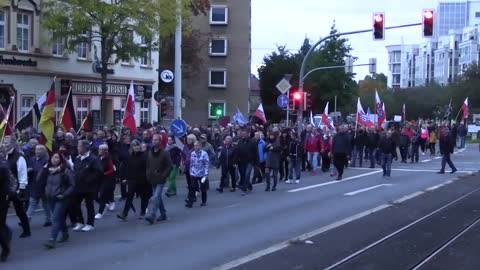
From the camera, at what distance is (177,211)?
17812mm

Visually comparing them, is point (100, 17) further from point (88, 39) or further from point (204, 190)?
point (204, 190)

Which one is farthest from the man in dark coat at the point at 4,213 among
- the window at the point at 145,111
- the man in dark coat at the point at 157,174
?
the window at the point at 145,111

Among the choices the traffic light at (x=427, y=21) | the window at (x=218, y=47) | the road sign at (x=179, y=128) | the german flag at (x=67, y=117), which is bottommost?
the road sign at (x=179, y=128)

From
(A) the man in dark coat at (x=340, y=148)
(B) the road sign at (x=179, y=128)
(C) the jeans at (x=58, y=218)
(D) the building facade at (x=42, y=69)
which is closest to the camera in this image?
(C) the jeans at (x=58, y=218)

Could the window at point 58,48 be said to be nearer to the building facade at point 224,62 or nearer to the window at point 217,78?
the building facade at point 224,62

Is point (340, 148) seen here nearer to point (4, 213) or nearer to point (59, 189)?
point (59, 189)

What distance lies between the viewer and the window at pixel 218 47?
66.5 meters

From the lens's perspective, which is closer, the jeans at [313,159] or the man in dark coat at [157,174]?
the man in dark coat at [157,174]

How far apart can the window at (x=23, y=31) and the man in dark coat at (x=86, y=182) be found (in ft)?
71.3

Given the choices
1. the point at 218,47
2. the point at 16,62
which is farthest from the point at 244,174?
the point at 218,47

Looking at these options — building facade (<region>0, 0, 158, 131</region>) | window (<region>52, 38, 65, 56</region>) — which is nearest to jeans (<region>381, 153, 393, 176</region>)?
building facade (<region>0, 0, 158, 131</region>)

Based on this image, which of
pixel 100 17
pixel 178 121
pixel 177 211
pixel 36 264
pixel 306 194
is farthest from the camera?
pixel 100 17

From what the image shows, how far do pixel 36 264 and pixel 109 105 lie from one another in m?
32.6

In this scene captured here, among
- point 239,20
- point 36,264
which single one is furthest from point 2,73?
point 239,20
